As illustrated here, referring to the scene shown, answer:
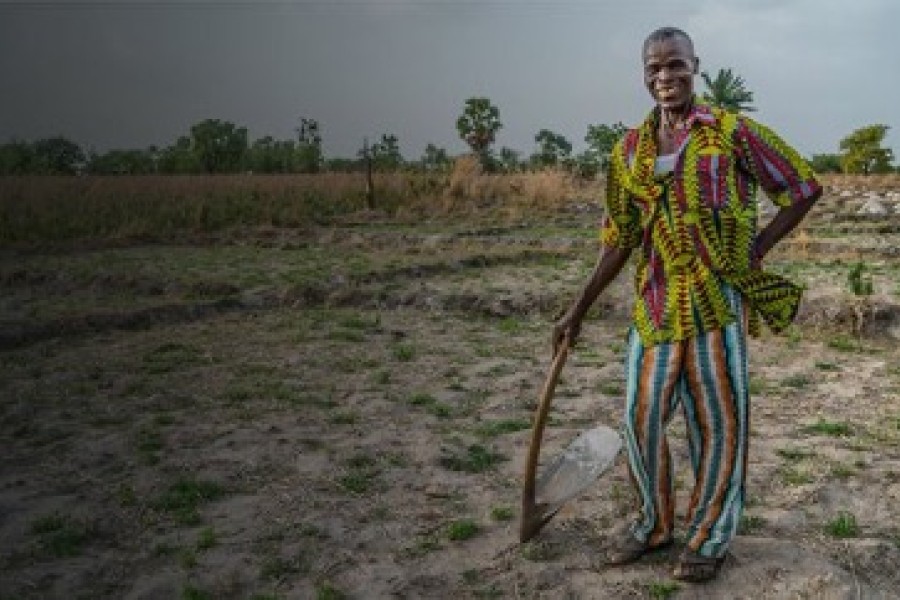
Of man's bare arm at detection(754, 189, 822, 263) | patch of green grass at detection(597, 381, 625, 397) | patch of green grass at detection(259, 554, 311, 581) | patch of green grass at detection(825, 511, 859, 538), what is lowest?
patch of green grass at detection(259, 554, 311, 581)

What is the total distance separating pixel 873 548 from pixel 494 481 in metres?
1.49

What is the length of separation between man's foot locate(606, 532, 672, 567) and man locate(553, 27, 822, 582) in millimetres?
178

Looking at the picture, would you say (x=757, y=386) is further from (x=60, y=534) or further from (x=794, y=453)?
(x=60, y=534)

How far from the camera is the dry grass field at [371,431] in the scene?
113 inches

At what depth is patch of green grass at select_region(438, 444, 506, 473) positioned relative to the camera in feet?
A: 12.5

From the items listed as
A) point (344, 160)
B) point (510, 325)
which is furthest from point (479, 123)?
point (510, 325)

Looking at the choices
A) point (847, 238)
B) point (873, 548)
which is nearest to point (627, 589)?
point (873, 548)

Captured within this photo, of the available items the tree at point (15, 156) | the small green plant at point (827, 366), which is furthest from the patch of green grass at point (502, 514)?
the tree at point (15, 156)

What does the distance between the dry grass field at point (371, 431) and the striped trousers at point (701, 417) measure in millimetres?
251

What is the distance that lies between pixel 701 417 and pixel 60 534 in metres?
2.40

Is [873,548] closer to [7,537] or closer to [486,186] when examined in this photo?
[7,537]

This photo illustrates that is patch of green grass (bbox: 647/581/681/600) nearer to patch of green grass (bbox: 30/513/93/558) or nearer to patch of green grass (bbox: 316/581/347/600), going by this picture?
patch of green grass (bbox: 316/581/347/600)

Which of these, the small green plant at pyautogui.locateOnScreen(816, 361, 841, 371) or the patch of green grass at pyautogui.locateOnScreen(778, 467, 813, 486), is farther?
the small green plant at pyautogui.locateOnScreen(816, 361, 841, 371)

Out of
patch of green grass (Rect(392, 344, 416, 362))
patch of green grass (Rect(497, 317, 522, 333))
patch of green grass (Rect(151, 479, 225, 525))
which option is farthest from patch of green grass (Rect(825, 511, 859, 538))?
patch of green grass (Rect(497, 317, 522, 333))
